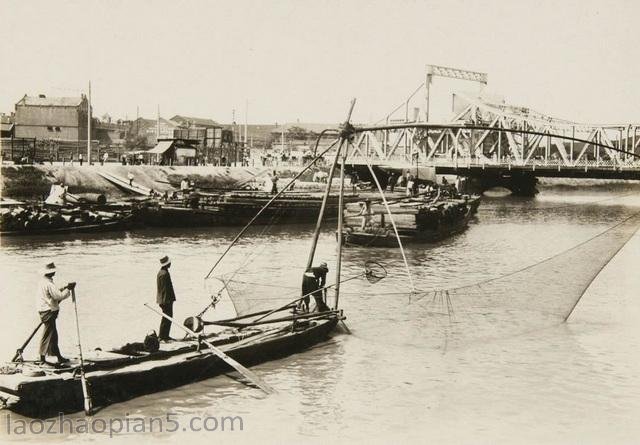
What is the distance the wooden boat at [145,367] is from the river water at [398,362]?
0.91 ft

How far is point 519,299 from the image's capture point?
63.6 feet

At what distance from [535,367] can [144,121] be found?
110124 mm

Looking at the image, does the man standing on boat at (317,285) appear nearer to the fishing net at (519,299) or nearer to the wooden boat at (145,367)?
the wooden boat at (145,367)

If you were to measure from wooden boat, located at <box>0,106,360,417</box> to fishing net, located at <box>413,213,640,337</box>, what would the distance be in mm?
4463

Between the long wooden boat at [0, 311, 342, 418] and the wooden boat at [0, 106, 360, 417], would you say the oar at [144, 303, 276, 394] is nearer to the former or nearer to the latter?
the wooden boat at [0, 106, 360, 417]

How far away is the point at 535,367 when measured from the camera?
15312 mm

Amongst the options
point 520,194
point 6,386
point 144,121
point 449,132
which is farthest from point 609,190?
point 6,386

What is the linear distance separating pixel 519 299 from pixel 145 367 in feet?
38.9

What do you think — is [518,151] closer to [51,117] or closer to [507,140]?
[507,140]

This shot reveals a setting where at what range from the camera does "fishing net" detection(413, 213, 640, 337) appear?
18.0m

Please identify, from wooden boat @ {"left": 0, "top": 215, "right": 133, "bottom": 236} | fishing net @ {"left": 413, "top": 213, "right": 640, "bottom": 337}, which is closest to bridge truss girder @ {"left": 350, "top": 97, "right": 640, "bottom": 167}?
wooden boat @ {"left": 0, "top": 215, "right": 133, "bottom": 236}

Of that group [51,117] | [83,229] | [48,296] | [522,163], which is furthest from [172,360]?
[51,117]

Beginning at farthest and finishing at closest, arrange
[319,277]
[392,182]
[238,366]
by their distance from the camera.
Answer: [392,182]
[319,277]
[238,366]

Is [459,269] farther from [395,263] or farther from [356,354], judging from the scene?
[356,354]
